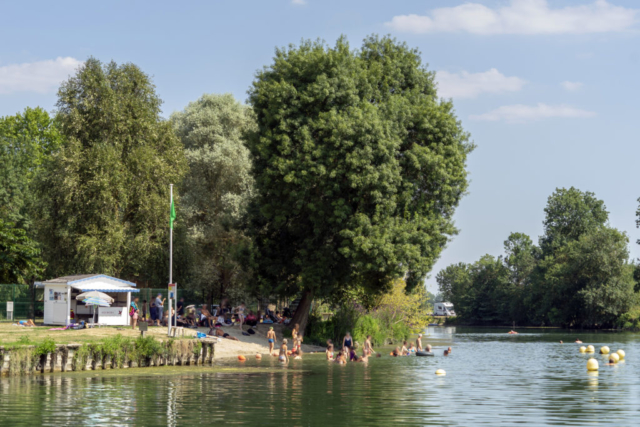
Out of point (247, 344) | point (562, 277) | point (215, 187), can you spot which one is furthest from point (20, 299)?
point (562, 277)

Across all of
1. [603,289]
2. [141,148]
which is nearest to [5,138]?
[141,148]

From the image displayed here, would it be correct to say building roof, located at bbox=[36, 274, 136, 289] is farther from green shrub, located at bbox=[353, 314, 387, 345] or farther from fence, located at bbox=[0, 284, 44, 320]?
green shrub, located at bbox=[353, 314, 387, 345]

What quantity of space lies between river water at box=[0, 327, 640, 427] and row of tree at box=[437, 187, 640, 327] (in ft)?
254

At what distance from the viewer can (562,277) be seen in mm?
127062

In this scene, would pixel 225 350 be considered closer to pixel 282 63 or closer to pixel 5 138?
pixel 282 63

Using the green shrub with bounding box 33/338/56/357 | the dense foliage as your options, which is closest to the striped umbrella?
the green shrub with bounding box 33/338/56/357

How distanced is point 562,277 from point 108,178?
91417 mm

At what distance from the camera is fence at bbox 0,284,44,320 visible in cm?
5559

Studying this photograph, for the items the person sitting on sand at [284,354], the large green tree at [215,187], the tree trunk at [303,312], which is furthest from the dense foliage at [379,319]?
the person sitting on sand at [284,354]

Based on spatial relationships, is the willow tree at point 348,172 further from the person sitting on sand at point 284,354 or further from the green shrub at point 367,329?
the person sitting on sand at point 284,354

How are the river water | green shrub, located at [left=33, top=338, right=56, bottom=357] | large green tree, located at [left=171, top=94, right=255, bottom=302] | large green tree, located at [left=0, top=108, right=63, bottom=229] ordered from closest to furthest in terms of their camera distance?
the river water
green shrub, located at [left=33, top=338, right=56, bottom=357]
large green tree, located at [left=171, top=94, right=255, bottom=302]
large green tree, located at [left=0, top=108, right=63, bottom=229]

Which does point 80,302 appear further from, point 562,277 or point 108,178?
point 562,277

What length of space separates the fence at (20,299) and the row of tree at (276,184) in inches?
123

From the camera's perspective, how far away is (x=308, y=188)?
49250 millimetres
